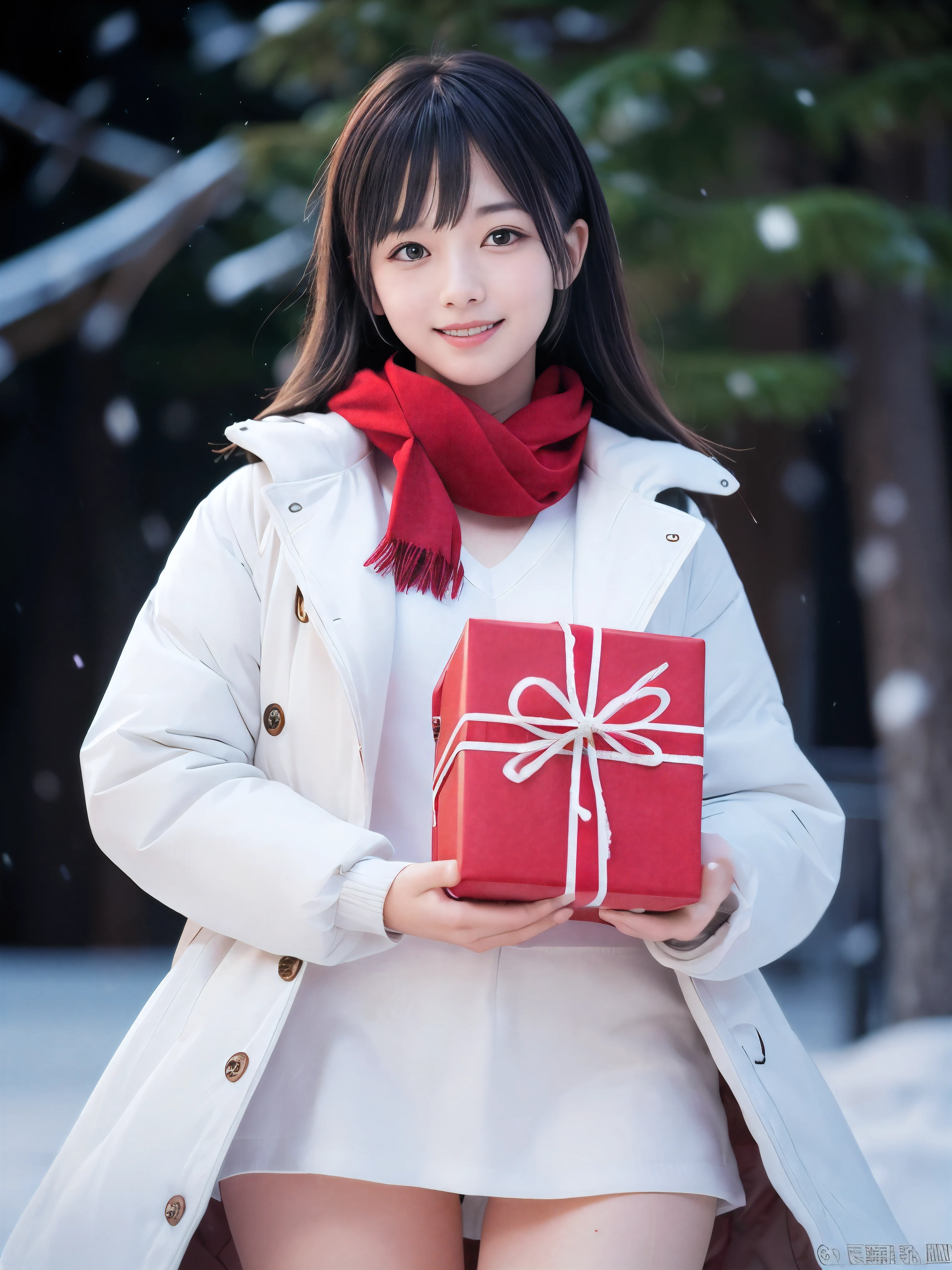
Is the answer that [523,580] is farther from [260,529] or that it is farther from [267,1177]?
[267,1177]

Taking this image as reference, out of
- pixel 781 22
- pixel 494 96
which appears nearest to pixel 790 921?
pixel 494 96

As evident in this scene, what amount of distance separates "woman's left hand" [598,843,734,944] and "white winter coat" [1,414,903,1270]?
0.23 ft

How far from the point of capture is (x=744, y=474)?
Result: 14.1 ft

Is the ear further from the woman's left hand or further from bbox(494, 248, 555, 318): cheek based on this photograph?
the woman's left hand

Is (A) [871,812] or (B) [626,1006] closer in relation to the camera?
(B) [626,1006]

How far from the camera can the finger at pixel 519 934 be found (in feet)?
3.47

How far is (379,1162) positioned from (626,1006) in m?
0.29

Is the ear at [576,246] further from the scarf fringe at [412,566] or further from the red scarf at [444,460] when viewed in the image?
the scarf fringe at [412,566]

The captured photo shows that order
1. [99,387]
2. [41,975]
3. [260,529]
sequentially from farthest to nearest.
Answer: [99,387] → [41,975] → [260,529]

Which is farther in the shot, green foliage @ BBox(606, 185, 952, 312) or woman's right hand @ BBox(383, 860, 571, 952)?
green foliage @ BBox(606, 185, 952, 312)

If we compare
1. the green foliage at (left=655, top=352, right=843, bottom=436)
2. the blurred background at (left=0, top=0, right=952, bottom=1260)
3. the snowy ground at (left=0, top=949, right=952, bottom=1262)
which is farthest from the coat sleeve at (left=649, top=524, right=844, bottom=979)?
the green foliage at (left=655, top=352, right=843, bottom=436)

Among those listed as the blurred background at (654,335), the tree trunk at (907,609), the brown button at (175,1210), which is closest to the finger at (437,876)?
the brown button at (175,1210)

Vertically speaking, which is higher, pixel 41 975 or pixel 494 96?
pixel 494 96

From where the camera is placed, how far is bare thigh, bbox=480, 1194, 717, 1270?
44.9 inches
